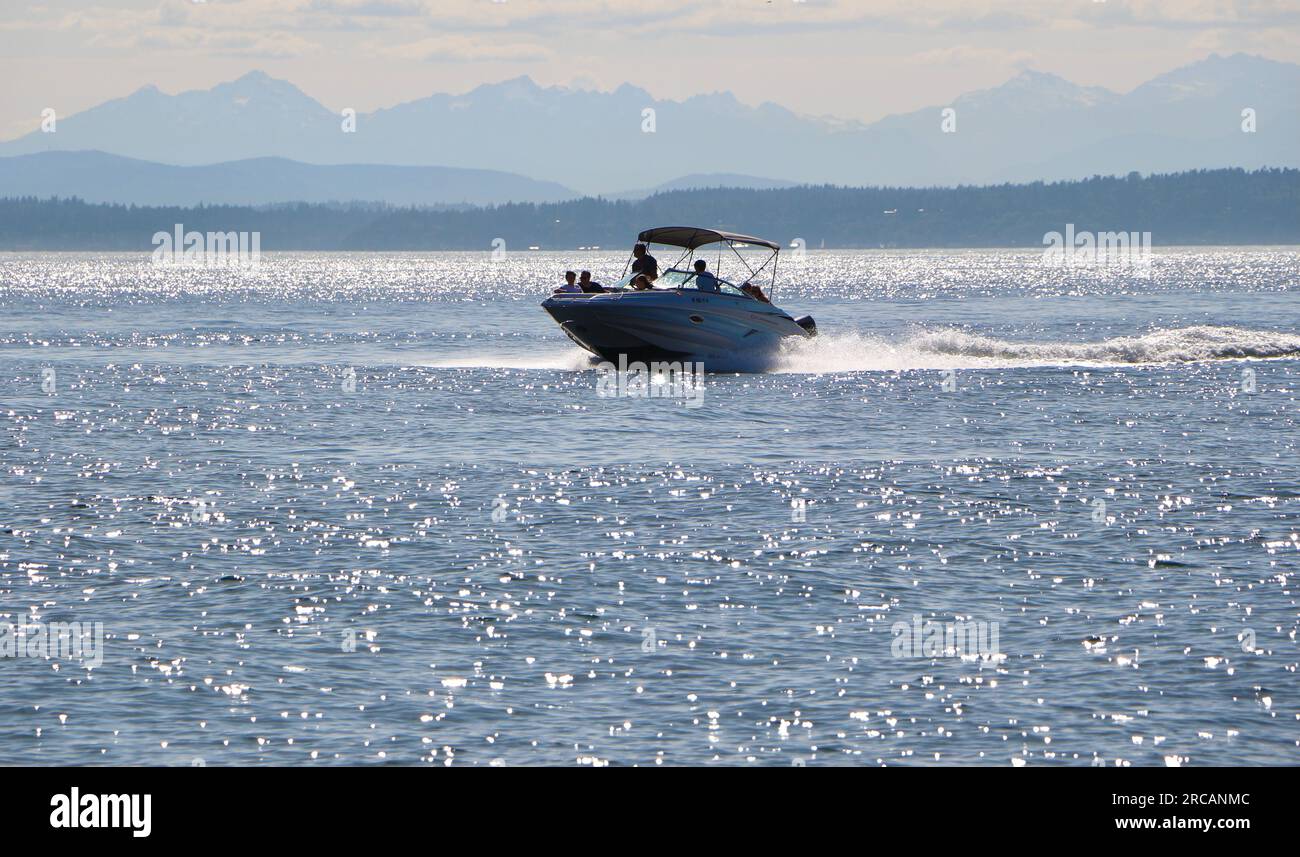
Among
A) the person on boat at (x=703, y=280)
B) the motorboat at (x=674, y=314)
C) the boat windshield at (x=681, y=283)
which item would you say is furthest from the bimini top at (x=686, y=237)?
the person on boat at (x=703, y=280)

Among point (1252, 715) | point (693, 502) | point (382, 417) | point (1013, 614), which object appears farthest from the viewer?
point (382, 417)

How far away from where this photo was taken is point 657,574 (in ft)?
71.6

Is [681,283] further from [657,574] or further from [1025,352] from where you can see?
[657,574]

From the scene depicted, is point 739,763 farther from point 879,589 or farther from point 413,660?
point 879,589

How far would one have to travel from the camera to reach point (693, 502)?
27406 mm

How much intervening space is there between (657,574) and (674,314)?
22.8m

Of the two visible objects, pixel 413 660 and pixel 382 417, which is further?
pixel 382 417

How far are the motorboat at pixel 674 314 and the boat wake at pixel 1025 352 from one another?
5448mm

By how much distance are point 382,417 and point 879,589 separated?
22.2m

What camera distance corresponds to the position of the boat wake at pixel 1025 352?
54844mm

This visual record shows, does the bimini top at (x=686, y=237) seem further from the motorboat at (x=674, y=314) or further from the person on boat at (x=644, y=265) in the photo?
the person on boat at (x=644, y=265)

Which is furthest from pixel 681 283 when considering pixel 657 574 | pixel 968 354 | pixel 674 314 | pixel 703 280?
pixel 657 574
